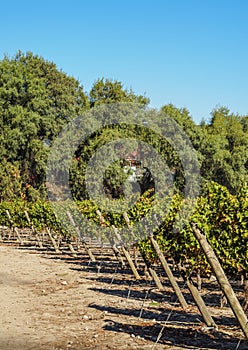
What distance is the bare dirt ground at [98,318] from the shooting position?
9.21 meters

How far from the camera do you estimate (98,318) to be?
37.3 feet

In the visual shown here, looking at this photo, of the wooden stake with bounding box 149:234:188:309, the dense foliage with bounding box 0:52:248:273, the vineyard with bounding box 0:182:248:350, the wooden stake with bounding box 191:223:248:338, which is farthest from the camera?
the dense foliage with bounding box 0:52:248:273

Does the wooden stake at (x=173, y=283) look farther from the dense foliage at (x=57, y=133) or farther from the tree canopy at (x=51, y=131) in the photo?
the tree canopy at (x=51, y=131)

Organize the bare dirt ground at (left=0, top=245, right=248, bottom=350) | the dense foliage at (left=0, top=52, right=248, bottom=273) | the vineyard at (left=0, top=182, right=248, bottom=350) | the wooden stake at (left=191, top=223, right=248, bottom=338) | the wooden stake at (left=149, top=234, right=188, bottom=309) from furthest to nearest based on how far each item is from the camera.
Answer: the dense foliage at (left=0, top=52, right=248, bottom=273), the wooden stake at (left=149, top=234, right=188, bottom=309), the bare dirt ground at (left=0, top=245, right=248, bottom=350), the vineyard at (left=0, top=182, right=248, bottom=350), the wooden stake at (left=191, top=223, right=248, bottom=338)

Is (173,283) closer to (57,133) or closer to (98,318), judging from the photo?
(98,318)

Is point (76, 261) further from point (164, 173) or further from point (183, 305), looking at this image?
point (164, 173)

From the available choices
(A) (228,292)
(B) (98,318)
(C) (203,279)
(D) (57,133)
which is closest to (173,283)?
(B) (98,318)

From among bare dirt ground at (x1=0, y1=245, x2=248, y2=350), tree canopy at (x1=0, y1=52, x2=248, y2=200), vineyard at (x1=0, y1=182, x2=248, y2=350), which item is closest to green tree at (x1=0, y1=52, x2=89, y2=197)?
tree canopy at (x1=0, y1=52, x2=248, y2=200)

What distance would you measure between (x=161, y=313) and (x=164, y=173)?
37222 millimetres

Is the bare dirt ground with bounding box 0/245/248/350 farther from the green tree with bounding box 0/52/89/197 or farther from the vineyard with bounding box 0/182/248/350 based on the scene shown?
the green tree with bounding box 0/52/89/197

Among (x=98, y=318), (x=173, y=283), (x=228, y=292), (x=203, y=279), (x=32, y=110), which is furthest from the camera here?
(x=32, y=110)

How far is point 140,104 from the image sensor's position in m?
53.7

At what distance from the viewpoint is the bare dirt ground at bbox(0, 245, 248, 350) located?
9211 mm

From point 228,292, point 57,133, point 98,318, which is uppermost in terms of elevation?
point 57,133
